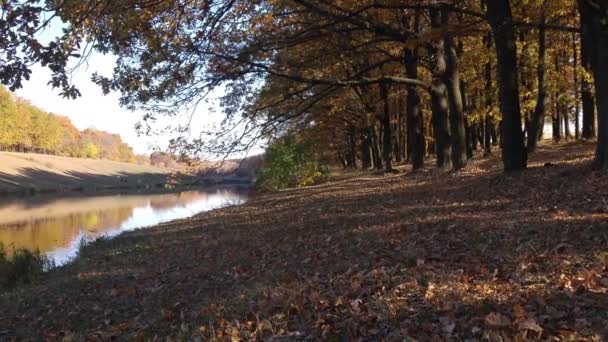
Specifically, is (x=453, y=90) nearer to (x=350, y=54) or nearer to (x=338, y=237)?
(x=350, y=54)

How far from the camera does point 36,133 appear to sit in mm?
98875

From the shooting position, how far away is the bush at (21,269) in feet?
43.6

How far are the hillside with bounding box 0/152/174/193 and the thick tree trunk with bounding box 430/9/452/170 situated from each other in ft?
195

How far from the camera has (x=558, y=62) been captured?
2534cm

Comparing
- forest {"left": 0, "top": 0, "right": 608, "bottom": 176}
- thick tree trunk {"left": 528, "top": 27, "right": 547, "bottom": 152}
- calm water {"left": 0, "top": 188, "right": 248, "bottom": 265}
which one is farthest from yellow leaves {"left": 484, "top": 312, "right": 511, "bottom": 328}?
thick tree trunk {"left": 528, "top": 27, "right": 547, "bottom": 152}

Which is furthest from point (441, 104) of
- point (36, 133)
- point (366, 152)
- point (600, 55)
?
point (36, 133)

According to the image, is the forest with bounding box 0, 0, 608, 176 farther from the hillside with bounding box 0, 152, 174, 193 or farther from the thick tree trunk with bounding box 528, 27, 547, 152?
the hillside with bounding box 0, 152, 174, 193

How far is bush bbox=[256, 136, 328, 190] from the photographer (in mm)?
35969

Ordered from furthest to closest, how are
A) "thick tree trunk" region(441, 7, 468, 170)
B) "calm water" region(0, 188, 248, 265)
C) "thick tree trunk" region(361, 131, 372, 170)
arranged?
"thick tree trunk" region(361, 131, 372, 170) → "calm water" region(0, 188, 248, 265) → "thick tree trunk" region(441, 7, 468, 170)

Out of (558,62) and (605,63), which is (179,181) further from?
(558,62)

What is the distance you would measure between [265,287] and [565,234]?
12.7 ft

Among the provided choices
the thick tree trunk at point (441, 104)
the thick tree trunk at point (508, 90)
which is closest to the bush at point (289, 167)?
the thick tree trunk at point (441, 104)

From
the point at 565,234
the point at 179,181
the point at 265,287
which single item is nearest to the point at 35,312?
the point at 265,287

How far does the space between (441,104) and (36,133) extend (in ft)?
323
